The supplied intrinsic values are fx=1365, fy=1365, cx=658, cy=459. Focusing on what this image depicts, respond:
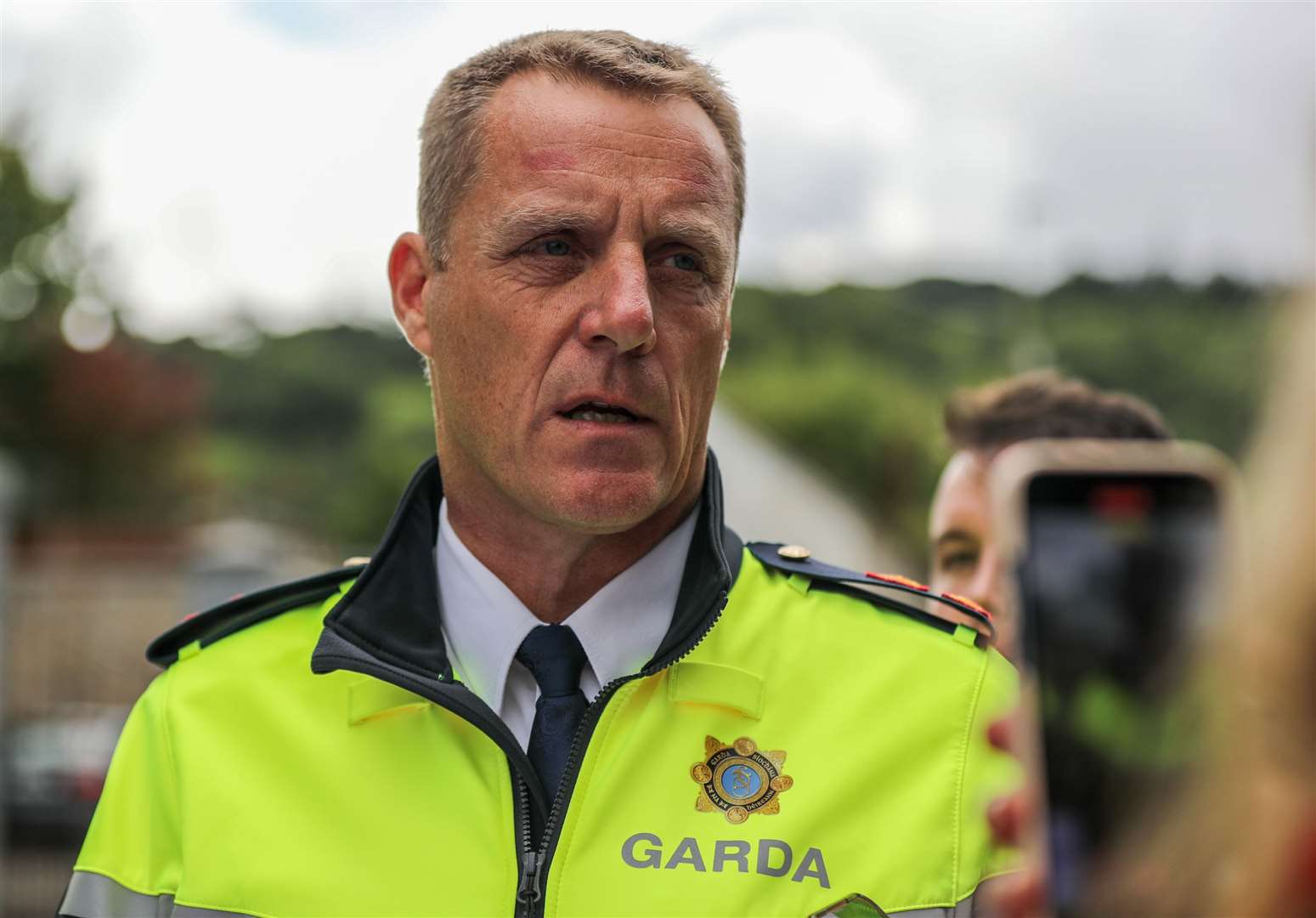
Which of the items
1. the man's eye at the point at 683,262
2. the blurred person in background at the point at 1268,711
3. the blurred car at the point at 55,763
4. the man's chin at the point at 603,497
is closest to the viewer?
the blurred person in background at the point at 1268,711

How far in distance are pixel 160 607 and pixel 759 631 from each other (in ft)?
55.1

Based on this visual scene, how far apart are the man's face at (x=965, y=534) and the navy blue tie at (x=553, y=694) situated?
1.04 meters

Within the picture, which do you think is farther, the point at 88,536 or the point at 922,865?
the point at 88,536

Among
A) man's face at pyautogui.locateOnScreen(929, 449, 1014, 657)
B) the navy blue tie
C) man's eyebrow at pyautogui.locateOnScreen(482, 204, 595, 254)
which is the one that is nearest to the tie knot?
the navy blue tie

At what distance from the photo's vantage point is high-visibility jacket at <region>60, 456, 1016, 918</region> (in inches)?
77.9

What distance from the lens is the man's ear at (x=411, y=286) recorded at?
8.59ft

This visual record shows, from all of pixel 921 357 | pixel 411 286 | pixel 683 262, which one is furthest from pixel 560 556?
pixel 921 357

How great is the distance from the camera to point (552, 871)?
196 cm

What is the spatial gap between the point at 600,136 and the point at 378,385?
2483 inches

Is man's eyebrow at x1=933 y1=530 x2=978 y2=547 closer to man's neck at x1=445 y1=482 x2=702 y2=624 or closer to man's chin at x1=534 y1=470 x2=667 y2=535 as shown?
man's neck at x1=445 y1=482 x2=702 y2=624

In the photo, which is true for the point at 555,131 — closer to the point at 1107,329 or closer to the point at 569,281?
the point at 569,281

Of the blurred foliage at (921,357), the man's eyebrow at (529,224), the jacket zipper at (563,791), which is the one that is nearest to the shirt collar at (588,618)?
the jacket zipper at (563,791)

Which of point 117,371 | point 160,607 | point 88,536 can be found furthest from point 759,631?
point 117,371

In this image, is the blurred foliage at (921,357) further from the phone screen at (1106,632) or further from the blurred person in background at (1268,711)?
the blurred person in background at (1268,711)
